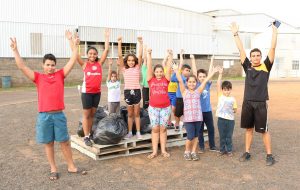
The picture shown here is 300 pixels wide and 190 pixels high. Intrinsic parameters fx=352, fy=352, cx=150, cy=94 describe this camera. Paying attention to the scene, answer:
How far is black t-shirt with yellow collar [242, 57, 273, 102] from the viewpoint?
224 inches

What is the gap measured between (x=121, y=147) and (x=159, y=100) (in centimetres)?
109

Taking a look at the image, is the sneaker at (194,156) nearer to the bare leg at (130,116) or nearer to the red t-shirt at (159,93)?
the red t-shirt at (159,93)

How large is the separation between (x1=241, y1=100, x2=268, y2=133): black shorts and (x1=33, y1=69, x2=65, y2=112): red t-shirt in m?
3.00

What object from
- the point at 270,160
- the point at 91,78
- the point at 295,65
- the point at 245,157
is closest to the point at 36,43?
the point at 91,78

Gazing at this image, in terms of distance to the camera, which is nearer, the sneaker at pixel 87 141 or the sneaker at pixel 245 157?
the sneaker at pixel 245 157

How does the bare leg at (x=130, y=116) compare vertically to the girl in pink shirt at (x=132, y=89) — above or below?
below

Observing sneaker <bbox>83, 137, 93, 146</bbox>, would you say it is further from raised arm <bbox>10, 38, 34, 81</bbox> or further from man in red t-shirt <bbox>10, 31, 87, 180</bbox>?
raised arm <bbox>10, 38, 34, 81</bbox>

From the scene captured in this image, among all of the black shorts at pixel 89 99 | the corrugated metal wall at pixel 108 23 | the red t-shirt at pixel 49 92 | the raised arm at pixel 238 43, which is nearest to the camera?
the red t-shirt at pixel 49 92

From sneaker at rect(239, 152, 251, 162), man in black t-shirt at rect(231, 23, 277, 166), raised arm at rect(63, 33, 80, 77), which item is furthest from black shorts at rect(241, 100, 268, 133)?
raised arm at rect(63, 33, 80, 77)

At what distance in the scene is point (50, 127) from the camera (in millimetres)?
5129

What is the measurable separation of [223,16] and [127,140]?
33.1 metres

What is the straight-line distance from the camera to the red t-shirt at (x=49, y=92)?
5.08 meters

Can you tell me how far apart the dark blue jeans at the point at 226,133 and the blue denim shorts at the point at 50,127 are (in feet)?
9.10

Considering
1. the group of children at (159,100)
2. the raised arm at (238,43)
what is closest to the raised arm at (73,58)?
the group of children at (159,100)
